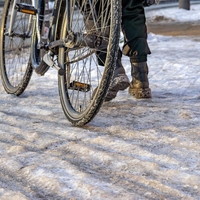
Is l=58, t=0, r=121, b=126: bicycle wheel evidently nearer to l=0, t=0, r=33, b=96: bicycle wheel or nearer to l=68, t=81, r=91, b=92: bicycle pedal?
l=68, t=81, r=91, b=92: bicycle pedal

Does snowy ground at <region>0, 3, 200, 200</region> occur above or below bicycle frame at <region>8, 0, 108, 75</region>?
below

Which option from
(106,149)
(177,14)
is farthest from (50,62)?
(177,14)

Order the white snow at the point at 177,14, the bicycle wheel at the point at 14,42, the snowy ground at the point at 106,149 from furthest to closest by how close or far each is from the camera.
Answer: the white snow at the point at 177,14 < the bicycle wheel at the point at 14,42 < the snowy ground at the point at 106,149

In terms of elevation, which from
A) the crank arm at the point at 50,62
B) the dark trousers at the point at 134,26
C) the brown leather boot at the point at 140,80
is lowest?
the brown leather boot at the point at 140,80

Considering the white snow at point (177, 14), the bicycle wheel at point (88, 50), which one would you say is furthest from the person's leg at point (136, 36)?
the white snow at point (177, 14)

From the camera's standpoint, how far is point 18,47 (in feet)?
14.5

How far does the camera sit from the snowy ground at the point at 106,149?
2363 millimetres

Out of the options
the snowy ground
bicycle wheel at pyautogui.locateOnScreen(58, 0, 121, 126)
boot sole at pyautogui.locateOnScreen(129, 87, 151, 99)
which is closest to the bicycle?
bicycle wheel at pyautogui.locateOnScreen(58, 0, 121, 126)

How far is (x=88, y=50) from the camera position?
338 cm

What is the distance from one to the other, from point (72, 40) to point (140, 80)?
0.81m

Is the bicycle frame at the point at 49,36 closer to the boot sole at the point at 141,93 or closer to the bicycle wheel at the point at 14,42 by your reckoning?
the bicycle wheel at the point at 14,42

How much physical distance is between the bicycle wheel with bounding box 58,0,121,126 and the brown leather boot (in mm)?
411

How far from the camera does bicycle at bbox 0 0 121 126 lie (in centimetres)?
301

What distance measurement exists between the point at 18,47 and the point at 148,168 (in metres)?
2.13
